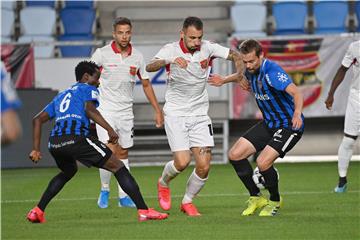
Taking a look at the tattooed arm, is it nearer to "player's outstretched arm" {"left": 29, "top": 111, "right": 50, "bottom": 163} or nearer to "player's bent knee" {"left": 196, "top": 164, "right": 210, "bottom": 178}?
"player's bent knee" {"left": 196, "top": 164, "right": 210, "bottom": 178}

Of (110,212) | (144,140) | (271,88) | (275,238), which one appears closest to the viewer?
(275,238)

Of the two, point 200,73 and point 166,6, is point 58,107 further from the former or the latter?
point 166,6

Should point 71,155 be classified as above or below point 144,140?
above

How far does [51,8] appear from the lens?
22641 millimetres

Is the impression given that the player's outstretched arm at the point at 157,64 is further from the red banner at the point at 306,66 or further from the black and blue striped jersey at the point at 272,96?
the red banner at the point at 306,66

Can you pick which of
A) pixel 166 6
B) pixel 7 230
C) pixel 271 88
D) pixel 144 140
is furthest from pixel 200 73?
pixel 166 6

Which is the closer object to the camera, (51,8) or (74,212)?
(74,212)

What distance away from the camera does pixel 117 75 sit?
12148 millimetres

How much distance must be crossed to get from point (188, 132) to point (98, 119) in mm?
1380

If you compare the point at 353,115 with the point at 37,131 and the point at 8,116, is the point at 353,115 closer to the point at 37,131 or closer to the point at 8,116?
the point at 37,131

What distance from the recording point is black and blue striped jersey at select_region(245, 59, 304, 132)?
34.6 feet

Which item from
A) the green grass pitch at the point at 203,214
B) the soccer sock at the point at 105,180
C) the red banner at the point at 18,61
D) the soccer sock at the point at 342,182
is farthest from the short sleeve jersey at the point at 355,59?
the red banner at the point at 18,61

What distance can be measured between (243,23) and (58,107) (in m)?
12.6

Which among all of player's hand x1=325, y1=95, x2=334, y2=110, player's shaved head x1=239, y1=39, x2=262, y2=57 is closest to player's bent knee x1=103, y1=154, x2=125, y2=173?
player's shaved head x1=239, y1=39, x2=262, y2=57
